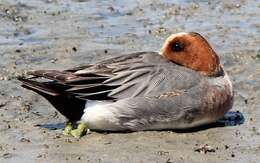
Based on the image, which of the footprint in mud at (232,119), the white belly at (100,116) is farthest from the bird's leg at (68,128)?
the footprint in mud at (232,119)

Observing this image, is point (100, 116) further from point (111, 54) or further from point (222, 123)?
point (111, 54)

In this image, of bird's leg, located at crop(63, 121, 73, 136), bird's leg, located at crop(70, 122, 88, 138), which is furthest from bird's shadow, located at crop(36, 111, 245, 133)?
bird's leg, located at crop(70, 122, 88, 138)

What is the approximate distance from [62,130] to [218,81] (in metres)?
1.52

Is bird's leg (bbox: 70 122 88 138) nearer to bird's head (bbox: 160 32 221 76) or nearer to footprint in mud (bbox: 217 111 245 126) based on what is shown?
bird's head (bbox: 160 32 221 76)

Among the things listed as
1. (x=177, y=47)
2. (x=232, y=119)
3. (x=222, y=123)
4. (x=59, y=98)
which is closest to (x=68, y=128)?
(x=59, y=98)

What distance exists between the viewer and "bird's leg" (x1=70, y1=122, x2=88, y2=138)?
6988 mm

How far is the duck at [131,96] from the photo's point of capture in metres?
7.05

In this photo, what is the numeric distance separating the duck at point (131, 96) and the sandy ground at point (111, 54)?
0.12 m

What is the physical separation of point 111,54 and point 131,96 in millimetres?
2612

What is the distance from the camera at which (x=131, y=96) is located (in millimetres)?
7090

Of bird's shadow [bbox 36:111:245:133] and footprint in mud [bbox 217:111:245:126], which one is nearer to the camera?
bird's shadow [bbox 36:111:245:133]

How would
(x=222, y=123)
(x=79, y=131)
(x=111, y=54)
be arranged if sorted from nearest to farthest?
(x=79, y=131)
(x=222, y=123)
(x=111, y=54)

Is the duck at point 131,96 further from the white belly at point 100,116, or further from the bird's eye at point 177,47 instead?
the bird's eye at point 177,47

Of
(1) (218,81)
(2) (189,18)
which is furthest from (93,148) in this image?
(2) (189,18)
